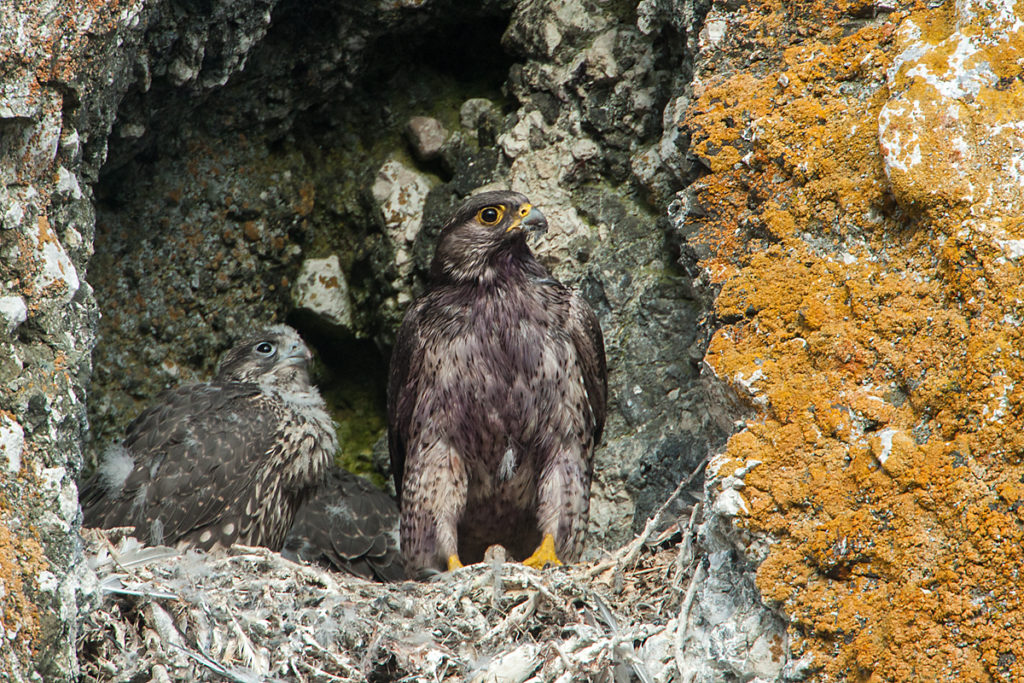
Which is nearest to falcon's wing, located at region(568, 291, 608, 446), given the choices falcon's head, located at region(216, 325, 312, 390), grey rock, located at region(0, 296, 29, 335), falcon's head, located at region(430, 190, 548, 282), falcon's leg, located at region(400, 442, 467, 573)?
falcon's head, located at region(430, 190, 548, 282)

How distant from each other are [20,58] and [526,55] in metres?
2.79

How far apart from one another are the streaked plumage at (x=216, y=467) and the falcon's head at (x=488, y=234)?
1.08 m

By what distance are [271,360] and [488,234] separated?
4.43ft

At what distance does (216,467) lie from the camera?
4961mm

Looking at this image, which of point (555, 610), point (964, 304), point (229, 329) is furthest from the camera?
point (229, 329)

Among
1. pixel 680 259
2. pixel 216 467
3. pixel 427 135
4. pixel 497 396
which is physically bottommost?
pixel 216 467

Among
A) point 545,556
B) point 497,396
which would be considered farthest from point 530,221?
point 545,556

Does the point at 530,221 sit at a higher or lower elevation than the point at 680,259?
higher

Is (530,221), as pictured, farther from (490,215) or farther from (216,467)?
(216,467)

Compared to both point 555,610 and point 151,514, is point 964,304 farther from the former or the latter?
point 151,514

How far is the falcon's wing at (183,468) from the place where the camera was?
488 cm

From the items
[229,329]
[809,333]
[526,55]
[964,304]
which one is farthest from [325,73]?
[964,304]

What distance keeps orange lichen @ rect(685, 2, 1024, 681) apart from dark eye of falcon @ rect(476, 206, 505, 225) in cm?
110

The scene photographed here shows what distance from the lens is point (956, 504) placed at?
3.11 metres
